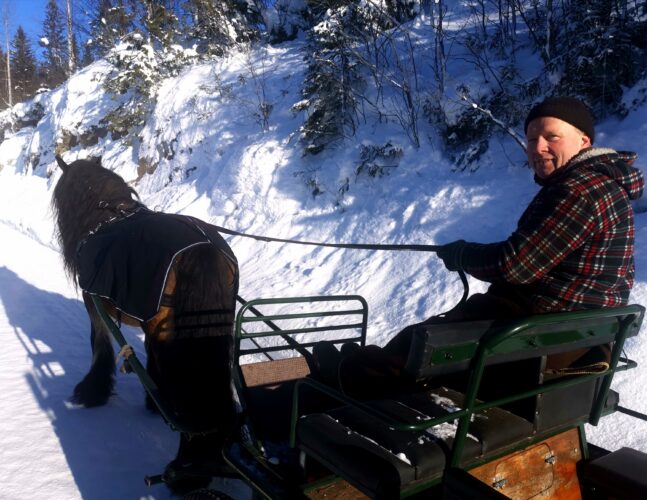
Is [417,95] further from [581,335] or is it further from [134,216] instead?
[581,335]

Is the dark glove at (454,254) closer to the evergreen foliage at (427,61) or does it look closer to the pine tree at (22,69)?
the evergreen foliage at (427,61)

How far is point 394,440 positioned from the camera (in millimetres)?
1493

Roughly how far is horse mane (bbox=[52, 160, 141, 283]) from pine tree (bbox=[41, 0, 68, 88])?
31.3m

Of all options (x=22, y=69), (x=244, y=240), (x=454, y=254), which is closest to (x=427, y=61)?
(x=244, y=240)

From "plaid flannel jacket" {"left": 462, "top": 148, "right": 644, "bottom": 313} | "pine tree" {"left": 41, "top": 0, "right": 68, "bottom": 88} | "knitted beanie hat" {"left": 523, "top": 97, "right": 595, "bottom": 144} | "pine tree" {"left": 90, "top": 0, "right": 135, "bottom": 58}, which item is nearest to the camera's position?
"plaid flannel jacket" {"left": 462, "top": 148, "right": 644, "bottom": 313}

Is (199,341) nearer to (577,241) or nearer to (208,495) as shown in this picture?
(208,495)

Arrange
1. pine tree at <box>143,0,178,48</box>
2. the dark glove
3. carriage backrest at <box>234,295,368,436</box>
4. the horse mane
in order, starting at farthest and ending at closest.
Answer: pine tree at <box>143,0,178,48</box>, the horse mane, carriage backrest at <box>234,295,368,436</box>, the dark glove

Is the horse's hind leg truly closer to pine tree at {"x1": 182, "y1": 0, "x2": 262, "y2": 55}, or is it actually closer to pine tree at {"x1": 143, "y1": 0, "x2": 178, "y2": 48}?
pine tree at {"x1": 143, "y1": 0, "x2": 178, "y2": 48}

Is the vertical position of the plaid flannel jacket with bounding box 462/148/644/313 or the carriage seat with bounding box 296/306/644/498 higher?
the plaid flannel jacket with bounding box 462/148/644/313

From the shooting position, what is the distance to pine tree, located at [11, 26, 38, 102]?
33656 mm

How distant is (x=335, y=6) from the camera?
26.2 ft

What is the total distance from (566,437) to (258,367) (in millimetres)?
1581

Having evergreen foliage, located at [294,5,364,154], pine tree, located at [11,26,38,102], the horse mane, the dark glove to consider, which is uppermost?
pine tree, located at [11,26,38,102]

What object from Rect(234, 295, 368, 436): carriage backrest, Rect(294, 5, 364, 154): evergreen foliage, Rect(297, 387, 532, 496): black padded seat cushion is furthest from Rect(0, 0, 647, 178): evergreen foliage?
Rect(297, 387, 532, 496): black padded seat cushion
